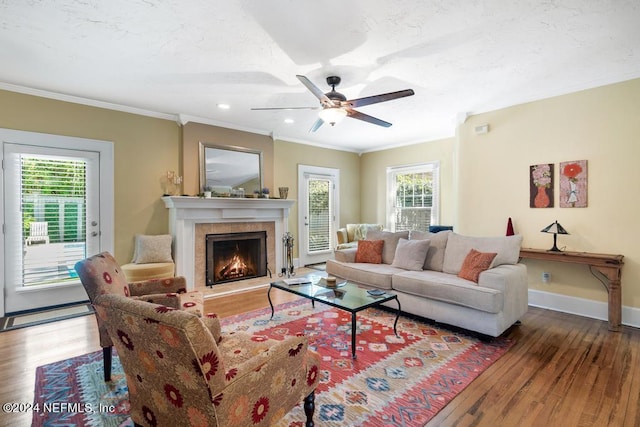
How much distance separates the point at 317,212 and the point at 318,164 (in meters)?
1.04

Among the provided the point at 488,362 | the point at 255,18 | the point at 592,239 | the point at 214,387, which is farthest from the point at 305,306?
the point at 592,239

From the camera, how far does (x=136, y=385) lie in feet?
4.75

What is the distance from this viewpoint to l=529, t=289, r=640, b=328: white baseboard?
10.9 ft

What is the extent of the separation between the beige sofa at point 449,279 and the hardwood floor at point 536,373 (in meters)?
0.35

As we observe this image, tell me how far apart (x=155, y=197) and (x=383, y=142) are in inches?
178

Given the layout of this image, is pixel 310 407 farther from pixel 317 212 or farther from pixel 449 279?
pixel 317 212

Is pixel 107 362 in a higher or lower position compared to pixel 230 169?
lower

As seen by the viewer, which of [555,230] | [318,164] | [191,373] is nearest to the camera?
[191,373]

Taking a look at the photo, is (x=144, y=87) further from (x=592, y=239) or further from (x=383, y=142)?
(x=592, y=239)

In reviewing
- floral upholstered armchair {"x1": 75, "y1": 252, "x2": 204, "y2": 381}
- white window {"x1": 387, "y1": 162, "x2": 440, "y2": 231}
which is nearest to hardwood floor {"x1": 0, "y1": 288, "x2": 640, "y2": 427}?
floral upholstered armchair {"x1": 75, "y1": 252, "x2": 204, "y2": 381}

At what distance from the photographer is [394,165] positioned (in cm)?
688

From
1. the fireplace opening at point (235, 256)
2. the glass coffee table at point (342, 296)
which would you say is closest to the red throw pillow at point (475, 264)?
the glass coffee table at point (342, 296)

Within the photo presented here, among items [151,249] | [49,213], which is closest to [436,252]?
[151,249]

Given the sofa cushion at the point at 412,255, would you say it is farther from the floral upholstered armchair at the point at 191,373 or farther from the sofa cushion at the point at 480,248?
the floral upholstered armchair at the point at 191,373
